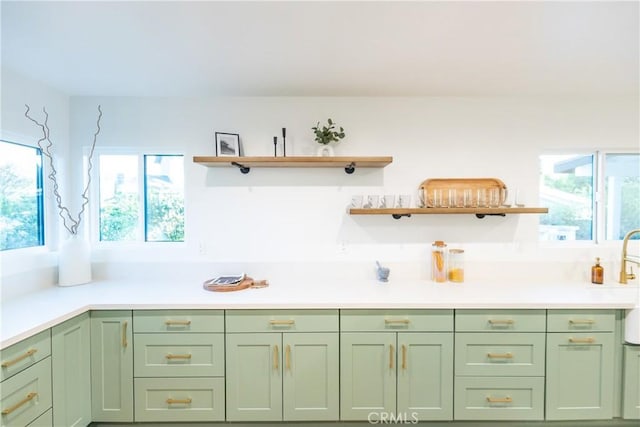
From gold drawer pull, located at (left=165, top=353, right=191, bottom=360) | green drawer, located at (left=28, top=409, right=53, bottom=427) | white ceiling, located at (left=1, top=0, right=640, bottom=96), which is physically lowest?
green drawer, located at (left=28, top=409, right=53, bottom=427)

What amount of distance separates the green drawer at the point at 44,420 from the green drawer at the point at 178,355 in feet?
1.33

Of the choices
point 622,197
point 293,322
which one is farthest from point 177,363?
point 622,197

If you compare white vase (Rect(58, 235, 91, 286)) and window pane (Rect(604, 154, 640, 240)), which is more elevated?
window pane (Rect(604, 154, 640, 240))

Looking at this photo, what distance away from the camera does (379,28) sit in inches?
57.0

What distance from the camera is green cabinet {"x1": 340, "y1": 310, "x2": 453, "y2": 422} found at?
5.99 feet

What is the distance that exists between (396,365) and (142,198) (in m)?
2.33

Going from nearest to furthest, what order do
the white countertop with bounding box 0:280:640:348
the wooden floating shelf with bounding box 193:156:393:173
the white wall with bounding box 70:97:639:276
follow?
the white countertop with bounding box 0:280:640:348 < the wooden floating shelf with bounding box 193:156:393:173 < the white wall with bounding box 70:97:639:276

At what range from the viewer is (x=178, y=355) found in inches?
71.7

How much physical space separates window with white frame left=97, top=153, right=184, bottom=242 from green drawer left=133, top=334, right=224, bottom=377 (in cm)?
89

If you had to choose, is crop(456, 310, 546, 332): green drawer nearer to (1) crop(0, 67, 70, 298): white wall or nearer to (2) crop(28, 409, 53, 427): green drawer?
(2) crop(28, 409, 53, 427): green drawer

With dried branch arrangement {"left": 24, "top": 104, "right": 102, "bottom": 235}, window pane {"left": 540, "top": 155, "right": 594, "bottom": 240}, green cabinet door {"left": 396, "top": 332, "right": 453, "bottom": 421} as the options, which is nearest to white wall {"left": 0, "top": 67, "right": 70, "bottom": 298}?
dried branch arrangement {"left": 24, "top": 104, "right": 102, "bottom": 235}

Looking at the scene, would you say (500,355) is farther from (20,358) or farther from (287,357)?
(20,358)

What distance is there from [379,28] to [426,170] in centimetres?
127

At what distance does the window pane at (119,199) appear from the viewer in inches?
96.7
